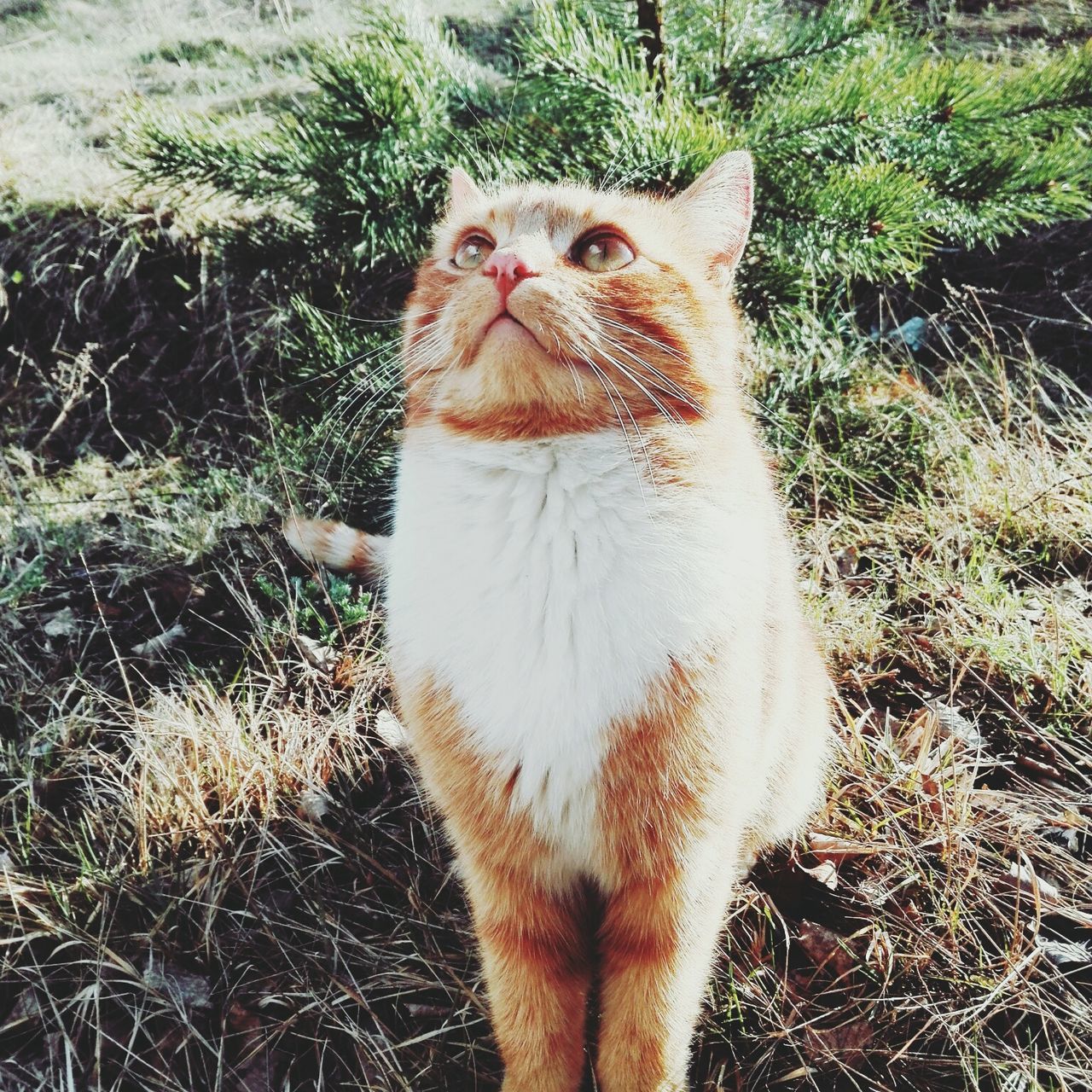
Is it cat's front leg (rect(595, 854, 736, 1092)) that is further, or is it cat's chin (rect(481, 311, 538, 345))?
cat's front leg (rect(595, 854, 736, 1092))

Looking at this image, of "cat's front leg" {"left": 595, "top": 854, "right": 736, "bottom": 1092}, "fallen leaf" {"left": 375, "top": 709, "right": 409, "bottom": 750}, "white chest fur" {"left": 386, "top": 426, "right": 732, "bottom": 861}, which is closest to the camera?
"white chest fur" {"left": 386, "top": 426, "right": 732, "bottom": 861}

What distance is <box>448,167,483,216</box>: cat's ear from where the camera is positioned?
1793mm

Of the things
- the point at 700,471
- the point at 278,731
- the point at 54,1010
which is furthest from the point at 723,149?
the point at 54,1010

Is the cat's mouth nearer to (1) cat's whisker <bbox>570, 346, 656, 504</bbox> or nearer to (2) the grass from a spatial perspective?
(1) cat's whisker <bbox>570, 346, 656, 504</bbox>

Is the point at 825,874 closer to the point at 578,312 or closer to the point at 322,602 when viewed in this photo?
the point at 578,312

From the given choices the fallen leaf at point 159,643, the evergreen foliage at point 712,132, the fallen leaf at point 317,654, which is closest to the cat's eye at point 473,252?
the evergreen foliage at point 712,132

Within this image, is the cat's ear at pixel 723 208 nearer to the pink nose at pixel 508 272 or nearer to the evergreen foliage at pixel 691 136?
the evergreen foliage at pixel 691 136

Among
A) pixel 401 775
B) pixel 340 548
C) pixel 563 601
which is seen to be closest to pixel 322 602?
pixel 340 548

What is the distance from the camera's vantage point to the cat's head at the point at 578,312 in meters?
1.27

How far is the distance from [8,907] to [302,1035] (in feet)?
2.42

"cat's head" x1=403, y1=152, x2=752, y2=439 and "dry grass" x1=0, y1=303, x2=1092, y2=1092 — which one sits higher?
"cat's head" x1=403, y1=152, x2=752, y2=439

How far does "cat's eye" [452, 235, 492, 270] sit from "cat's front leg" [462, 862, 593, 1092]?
1150mm

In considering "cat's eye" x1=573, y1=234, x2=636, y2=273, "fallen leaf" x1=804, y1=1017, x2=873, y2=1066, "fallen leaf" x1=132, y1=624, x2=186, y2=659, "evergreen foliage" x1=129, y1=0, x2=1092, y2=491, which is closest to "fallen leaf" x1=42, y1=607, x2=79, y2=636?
"fallen leaf" x1=132, y1=624, x2=186, y2=659

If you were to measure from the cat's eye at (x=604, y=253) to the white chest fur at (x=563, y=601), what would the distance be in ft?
1.16
